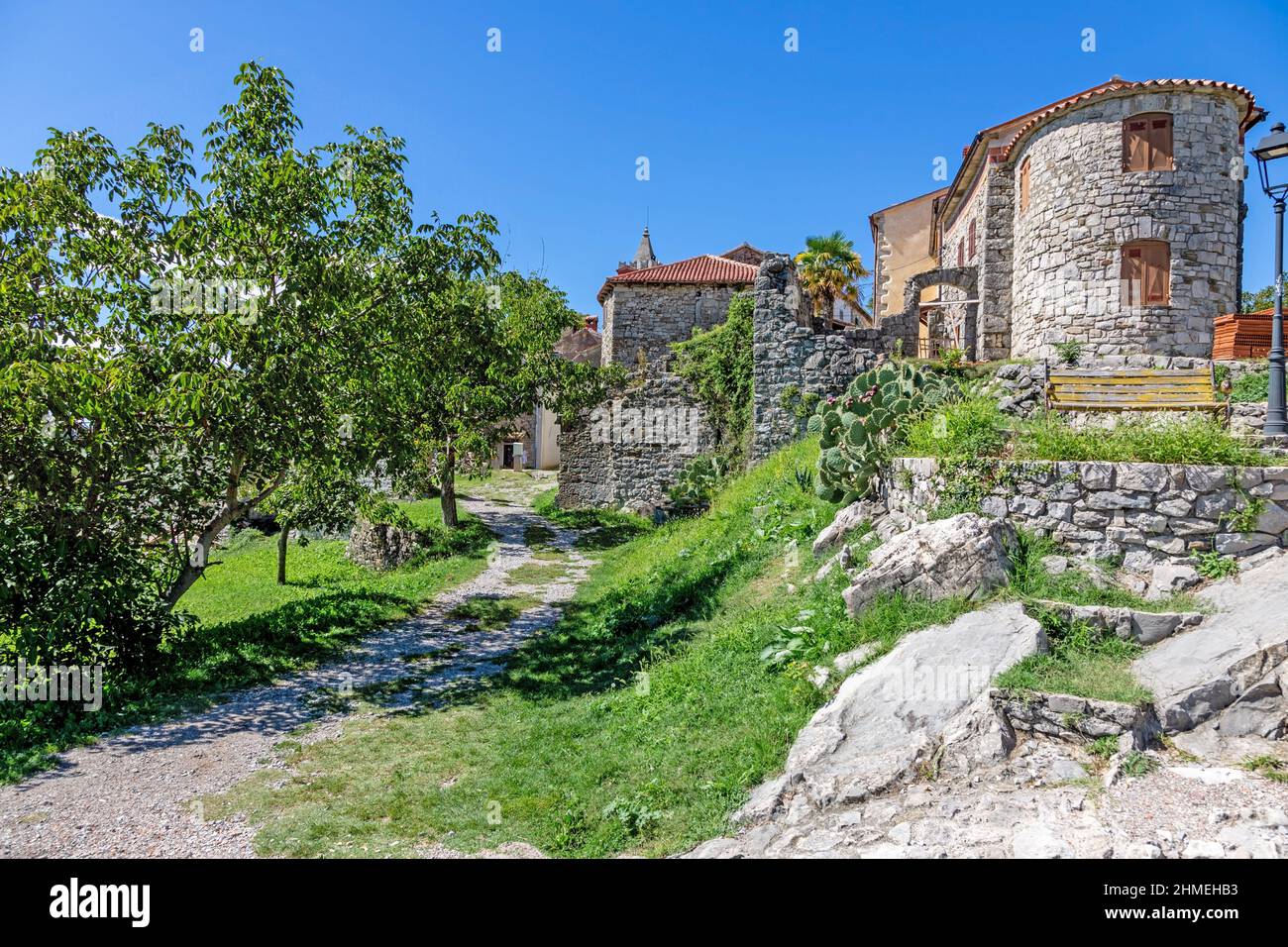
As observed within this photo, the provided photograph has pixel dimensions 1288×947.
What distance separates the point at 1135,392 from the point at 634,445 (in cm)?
1490

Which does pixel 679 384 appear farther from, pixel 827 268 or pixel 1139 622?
pixel 1139 622

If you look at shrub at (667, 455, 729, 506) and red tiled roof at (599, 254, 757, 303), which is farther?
red tiled roof at (599, 254, 757, 303)

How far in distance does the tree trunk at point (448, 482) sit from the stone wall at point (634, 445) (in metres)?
4.52

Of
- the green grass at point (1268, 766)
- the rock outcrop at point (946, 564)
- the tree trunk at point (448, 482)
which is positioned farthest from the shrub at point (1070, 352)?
the tree trunk at point (448, 482)

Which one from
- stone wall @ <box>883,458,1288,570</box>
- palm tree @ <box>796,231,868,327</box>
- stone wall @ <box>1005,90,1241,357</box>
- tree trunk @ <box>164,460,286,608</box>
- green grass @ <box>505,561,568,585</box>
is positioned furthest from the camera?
palm tree @ <box>796,231,868,327</box>

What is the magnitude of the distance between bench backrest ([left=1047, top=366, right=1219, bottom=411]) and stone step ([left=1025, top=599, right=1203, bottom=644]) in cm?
502

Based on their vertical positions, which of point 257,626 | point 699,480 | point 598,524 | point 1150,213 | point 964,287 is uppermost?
point 1150,213

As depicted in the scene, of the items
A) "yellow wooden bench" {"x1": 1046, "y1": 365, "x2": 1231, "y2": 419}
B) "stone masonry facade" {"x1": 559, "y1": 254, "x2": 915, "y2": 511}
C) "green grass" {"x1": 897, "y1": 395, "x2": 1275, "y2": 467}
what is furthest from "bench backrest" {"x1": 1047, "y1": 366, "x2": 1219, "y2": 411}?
"stone masonry facade" {"x1": 559, "y1": 254, "x2": 915, "y2": 511}

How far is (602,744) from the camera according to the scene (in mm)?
7301

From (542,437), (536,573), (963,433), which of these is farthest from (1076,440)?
(542,437)

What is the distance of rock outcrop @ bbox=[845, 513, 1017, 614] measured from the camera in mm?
6945

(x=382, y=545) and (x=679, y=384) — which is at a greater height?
(x=679, y=384)

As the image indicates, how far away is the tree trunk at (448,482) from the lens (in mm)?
21922

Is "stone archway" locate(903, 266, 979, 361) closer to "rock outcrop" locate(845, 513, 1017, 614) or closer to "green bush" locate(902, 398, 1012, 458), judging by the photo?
"green bush" locate(902, 398, 1012, 458)
